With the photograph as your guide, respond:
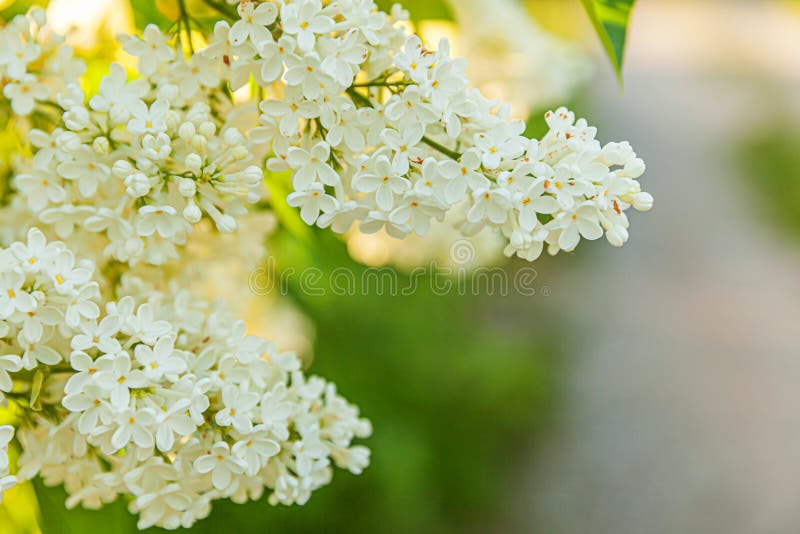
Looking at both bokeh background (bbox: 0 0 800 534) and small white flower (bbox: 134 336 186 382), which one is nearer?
small white flower (bbox: 134 336 186 382)

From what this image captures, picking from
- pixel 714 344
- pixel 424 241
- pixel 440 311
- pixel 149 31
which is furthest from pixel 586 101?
pixel 149 31

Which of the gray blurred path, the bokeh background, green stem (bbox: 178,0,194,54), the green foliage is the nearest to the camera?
green stem (bbox: 178,0,194,54)

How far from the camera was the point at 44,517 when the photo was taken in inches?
21.7

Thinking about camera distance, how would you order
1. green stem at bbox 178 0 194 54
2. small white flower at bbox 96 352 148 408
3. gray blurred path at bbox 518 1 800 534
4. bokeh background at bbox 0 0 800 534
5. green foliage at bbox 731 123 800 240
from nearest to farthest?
small white flower at bbox 96 352 148 408 < green stem at bbox 178 0 194 54 < bokeh background at bbox 0 0 800 534 < gray blurred path at bbox 518 1 800 534 < green foliage at bbox 731 123 800 240

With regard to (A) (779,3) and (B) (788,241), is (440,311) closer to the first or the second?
(B) (788,241)

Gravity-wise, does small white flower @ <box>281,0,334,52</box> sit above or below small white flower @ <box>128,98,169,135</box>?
above

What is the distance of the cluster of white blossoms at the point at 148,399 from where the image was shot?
17.7 inches

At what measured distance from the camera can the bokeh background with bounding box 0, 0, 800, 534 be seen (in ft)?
3.61

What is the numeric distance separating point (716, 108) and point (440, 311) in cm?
239

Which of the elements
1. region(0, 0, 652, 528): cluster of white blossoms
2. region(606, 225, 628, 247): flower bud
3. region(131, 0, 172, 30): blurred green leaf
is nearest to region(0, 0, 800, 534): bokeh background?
region(131, 0, 172, 30): blurred green leaf

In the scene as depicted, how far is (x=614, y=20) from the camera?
22.0 inches

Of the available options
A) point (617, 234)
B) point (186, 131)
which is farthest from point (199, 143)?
point (617, 234)

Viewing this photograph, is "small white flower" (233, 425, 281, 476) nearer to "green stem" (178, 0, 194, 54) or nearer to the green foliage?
"green stem" (178, 0, 194, 54)

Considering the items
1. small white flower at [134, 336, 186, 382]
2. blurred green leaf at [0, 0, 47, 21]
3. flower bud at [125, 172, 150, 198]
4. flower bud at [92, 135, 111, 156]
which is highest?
blurred green leaf at [0, 0, 47, 21]
